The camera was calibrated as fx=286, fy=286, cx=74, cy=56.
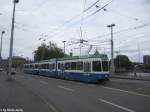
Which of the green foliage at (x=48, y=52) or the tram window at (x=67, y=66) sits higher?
the green foliage at (x=48, y=52)

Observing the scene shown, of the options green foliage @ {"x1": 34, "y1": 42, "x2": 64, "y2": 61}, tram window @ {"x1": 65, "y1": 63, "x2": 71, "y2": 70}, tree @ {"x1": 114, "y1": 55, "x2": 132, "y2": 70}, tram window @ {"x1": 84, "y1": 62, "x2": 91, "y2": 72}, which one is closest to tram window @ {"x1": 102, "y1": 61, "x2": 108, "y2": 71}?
tram window @ {"x1": 84, "y1": 62, "x2": 91, "y2": 72}

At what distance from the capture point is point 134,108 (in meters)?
12.1

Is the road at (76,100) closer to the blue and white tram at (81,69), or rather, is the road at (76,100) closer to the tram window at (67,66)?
the blue and white tram at (81,69)

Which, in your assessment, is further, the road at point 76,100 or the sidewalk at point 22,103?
the road at point 76,100

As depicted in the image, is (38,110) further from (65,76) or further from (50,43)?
(50,43)

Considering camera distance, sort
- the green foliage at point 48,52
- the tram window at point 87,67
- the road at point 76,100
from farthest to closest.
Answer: the green foliage at point 48,52 → the tram window at point 87,67 → the road at point 76,100

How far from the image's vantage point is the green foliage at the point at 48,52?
107m

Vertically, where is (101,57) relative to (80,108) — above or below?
above

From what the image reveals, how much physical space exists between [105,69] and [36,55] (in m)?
83.0

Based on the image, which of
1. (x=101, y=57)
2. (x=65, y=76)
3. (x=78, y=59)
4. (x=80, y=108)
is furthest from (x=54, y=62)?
(x=80, y=108)

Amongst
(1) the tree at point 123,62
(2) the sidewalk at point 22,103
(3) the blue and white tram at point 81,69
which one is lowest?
(2) the sidewalk at point 22,103

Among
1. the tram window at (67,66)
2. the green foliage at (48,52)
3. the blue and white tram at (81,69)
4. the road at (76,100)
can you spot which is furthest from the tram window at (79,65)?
the green foliage at (48,52)

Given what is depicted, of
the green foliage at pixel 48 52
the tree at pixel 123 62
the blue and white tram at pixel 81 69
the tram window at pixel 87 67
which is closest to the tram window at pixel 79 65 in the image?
the blue and white tram at pixel 81 69

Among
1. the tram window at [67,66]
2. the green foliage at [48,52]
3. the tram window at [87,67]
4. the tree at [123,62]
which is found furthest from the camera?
the tree at [123,62]
